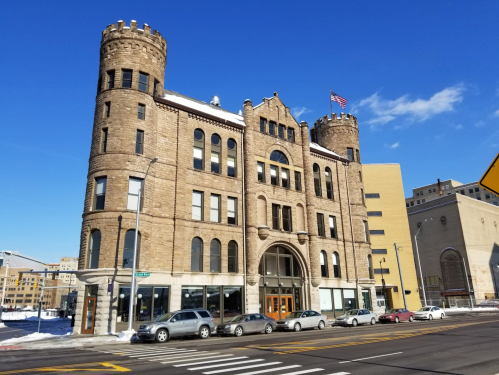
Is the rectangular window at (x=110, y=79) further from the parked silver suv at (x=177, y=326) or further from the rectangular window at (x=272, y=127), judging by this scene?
the parked silver suv at (x=177, y=326)

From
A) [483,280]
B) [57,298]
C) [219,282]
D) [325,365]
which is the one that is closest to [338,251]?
[219,282]

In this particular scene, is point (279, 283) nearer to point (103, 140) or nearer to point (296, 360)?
point (103, 140)

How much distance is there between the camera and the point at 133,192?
90.9 ft

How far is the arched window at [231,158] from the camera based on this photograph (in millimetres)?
34438

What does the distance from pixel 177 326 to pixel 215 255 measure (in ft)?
34.4

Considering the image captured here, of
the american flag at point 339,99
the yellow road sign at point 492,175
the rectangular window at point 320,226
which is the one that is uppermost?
the american flag at point 339,99

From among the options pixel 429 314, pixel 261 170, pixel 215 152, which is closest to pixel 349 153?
pixel 261 170

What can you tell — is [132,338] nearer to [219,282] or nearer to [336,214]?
[219,282]

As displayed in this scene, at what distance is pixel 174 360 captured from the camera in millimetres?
13250

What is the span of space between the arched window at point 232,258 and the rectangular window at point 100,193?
1105 cm

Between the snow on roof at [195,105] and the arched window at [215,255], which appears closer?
the arched window at [215,255]

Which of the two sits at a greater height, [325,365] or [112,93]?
[112,93]

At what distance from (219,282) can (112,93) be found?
1714 cm

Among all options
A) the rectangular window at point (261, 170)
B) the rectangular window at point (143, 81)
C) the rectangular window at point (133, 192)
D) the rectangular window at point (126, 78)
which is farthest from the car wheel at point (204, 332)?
the rectangular window at point (126, 78)
